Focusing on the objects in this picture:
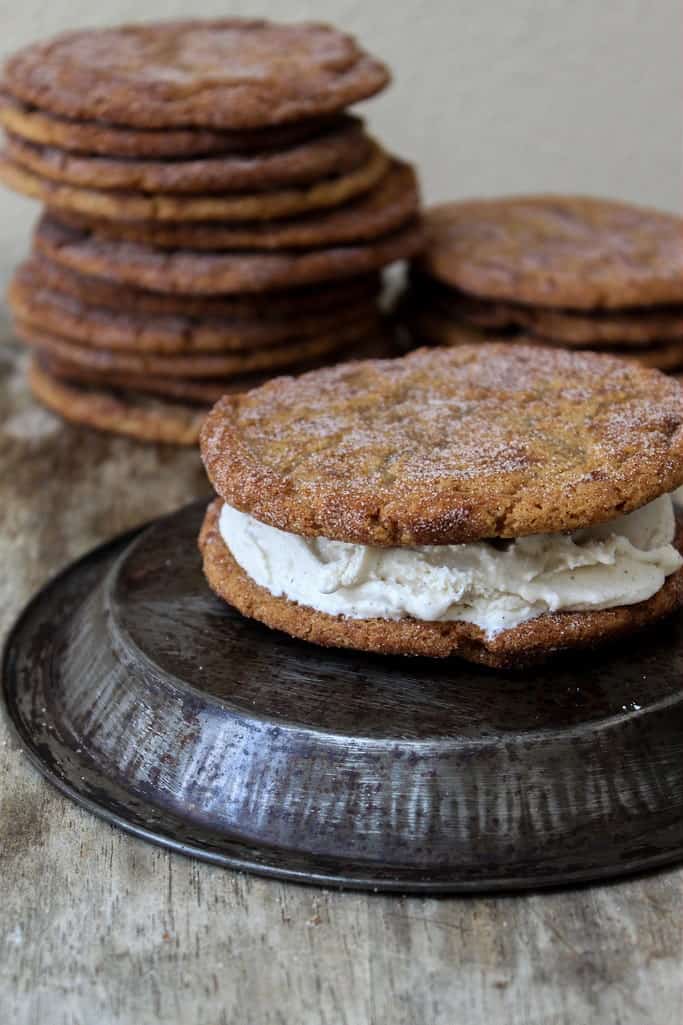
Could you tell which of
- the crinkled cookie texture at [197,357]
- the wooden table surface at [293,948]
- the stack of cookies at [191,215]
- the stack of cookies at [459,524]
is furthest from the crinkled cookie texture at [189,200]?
the wooden table surface at [293,948]

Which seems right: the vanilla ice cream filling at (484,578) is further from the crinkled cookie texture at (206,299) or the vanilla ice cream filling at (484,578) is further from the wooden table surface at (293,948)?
the crinkled cookie texture at (206,299)

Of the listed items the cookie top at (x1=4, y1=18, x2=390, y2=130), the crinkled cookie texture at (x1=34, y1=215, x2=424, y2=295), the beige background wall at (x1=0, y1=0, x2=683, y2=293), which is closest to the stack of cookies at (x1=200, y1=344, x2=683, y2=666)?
the crinkled cookie texture at (x1=34, y1=215, x2=424, y2=295)

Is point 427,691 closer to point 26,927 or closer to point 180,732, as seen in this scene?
point 180,732

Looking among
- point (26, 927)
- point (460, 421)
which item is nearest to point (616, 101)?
point (460, 421)

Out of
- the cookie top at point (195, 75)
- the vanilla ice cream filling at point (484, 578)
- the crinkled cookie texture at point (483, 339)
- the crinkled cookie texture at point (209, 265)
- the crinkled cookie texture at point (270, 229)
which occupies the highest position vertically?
the cookie top at point (195, 75)

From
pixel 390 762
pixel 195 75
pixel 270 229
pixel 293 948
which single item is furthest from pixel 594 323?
pixel 293 948
